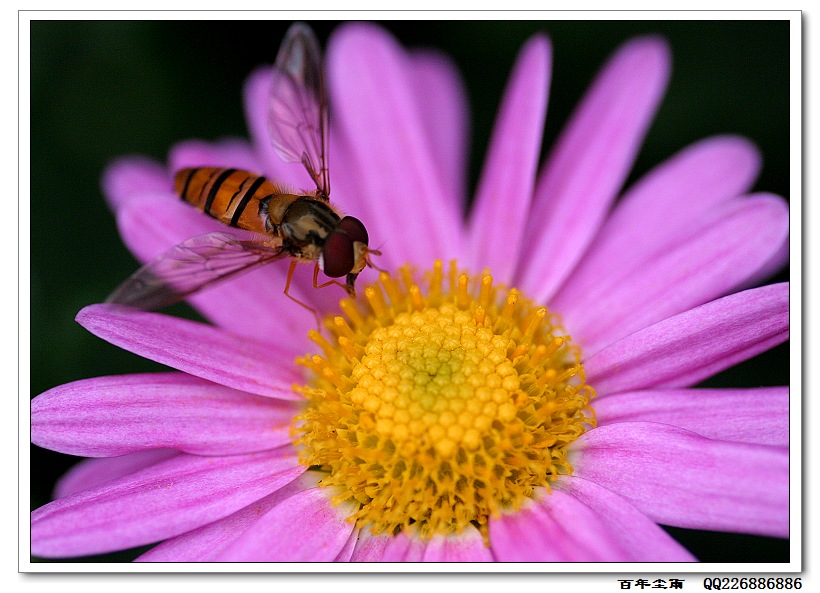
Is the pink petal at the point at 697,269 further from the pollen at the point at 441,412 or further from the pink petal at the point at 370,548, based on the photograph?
the pink petal at the point at 370,548

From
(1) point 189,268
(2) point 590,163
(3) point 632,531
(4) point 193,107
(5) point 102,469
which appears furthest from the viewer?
(4) point 193,107

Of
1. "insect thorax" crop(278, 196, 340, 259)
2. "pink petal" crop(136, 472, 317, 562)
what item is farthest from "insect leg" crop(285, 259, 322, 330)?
"pink petal" crop(136, 472, 317, 562)

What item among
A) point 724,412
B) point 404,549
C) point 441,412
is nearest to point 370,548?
point 404,549

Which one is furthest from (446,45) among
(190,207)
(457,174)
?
(190,207)

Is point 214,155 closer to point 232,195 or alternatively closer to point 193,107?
point 193,107

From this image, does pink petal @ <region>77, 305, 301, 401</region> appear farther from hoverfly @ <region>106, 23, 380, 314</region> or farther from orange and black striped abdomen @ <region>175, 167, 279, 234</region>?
orange and black striped abdomen @ <region>175, 167, 279, 234</region>
